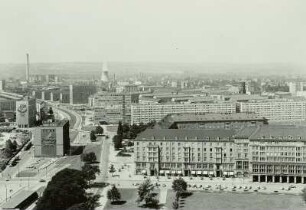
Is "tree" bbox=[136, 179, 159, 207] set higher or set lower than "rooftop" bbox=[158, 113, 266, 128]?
lower

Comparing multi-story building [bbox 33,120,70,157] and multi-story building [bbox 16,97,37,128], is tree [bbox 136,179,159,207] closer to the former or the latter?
multi-story building [bbox 33,120,70,157]

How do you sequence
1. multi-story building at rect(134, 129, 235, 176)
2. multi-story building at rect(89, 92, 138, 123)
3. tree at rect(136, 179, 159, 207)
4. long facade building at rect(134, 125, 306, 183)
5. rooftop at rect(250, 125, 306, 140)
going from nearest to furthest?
tree at rect(136, 179, 159, 207) → long facade building at rect(134, 125, 306, 183) → rooftop at rect(250, 125, 306, 140) → multi-story building at rect(134, 129, 235, 176) → multi-story building at rect(89, 92, 138, 123)

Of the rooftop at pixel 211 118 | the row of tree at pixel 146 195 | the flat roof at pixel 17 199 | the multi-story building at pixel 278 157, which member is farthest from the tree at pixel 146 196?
the rooftop at pixel 211 118

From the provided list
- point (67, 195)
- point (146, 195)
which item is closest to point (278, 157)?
point (146, 195)

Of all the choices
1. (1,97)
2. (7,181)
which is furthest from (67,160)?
(1,97)

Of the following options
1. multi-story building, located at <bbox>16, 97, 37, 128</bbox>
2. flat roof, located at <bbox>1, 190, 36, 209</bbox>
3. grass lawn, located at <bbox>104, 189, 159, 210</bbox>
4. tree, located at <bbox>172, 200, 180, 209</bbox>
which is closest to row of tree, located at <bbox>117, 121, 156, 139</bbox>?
multi-story building, located at <bbox>16, 97, 37, 128</bbox>

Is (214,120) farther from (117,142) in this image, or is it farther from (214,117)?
(117,142)
